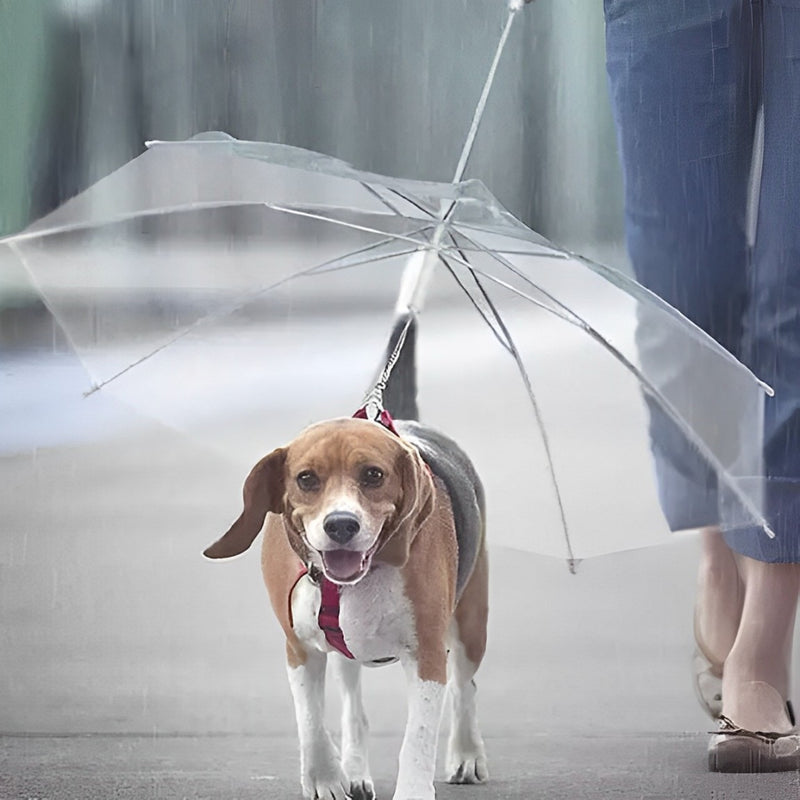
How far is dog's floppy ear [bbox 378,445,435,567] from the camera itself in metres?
1.11

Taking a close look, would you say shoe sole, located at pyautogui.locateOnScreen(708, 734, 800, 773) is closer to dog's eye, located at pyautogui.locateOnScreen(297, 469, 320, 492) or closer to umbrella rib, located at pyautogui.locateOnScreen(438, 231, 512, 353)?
umbrella rib, located at pyautogui.locateOnScreen(438, 231, 512, 353)

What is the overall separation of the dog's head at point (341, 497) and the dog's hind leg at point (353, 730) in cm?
20

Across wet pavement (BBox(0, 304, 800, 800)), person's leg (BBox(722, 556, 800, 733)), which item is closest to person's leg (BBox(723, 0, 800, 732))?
person's leg (BBox(722, 556, 800, 733))

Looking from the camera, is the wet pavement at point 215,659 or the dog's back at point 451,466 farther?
the wet pavement at point 215,659

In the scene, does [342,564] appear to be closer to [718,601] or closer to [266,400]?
[266,400]

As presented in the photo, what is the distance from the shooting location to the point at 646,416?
1.46 m

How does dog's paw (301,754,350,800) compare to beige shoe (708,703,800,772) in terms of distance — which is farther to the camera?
beige shoe (708,703,800,772)

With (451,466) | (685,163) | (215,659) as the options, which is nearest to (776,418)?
(685,163)

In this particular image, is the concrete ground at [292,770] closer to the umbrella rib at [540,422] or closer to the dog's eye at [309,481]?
the umbrella rib at [540,422]

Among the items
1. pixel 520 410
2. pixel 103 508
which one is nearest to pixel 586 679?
pixel 520 410

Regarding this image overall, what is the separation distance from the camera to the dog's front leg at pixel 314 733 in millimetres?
1184

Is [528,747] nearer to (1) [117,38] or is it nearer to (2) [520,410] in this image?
(2) [520,410]

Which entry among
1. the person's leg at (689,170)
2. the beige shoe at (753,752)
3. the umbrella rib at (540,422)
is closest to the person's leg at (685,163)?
the person's leg at (689,170)

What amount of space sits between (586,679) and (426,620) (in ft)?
2.41
